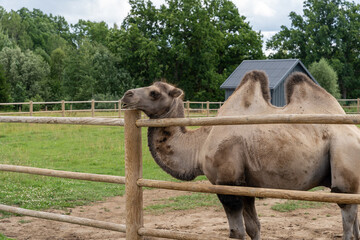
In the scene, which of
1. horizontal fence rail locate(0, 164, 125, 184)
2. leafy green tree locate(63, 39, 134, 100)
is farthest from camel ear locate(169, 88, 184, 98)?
leafy green tree locate(63, 39, 134, 100)

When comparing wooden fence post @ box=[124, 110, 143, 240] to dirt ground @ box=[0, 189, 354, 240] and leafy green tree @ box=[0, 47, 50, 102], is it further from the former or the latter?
leafy green tree @ box=[0, 47, 50, 102]

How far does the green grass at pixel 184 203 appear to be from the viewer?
7.63m

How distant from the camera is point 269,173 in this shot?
180 inches

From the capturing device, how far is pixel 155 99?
509 cm

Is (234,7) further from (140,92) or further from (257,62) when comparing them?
(140,92)

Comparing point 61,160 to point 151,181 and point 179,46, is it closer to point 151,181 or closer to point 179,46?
point 151,181

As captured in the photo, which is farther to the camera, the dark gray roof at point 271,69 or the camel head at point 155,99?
the dark gray roof at point 271,69

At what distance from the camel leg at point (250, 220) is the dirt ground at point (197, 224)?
866 millimetres

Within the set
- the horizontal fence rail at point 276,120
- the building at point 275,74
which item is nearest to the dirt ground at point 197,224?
the horizontal fence rail at point 276,120

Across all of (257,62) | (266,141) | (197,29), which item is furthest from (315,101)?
(197,29)

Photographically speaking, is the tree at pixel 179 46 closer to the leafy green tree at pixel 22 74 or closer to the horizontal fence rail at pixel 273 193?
the leafy green tree at pixel 22 74

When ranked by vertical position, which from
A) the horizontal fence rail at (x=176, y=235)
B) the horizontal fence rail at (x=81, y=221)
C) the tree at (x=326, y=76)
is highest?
the tree at (x=326, y=76)

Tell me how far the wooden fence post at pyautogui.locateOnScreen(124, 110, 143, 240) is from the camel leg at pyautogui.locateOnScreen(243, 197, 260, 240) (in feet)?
4.03

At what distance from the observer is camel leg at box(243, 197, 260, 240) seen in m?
5.02
